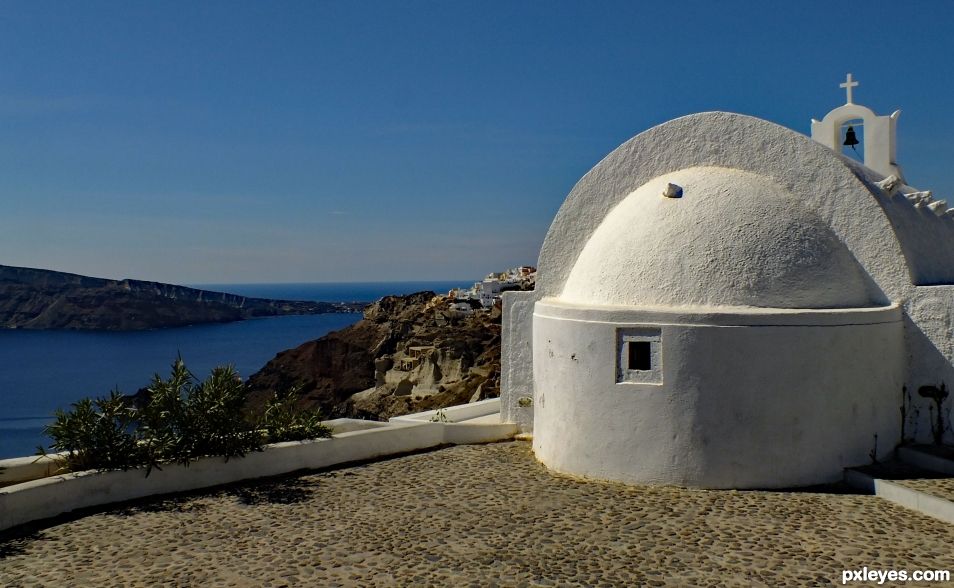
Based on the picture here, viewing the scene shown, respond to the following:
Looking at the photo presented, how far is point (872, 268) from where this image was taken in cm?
973

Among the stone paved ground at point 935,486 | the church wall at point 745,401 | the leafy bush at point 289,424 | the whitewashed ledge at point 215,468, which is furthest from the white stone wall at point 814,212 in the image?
the leafy bush at point 289,424

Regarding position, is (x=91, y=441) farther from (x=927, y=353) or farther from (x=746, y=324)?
(x=927, y=353)

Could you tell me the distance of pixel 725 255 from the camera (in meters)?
9.37

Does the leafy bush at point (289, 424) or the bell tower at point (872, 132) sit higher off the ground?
the bell tower at point (872, 132)

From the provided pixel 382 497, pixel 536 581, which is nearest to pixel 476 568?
pixel 536 581

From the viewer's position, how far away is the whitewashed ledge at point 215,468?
784 cm

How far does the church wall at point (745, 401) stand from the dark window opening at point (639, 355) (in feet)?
0.75

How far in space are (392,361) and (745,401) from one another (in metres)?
32.4

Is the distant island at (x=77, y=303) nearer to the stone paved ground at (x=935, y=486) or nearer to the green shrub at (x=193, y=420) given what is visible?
the green shrub at (x=193, y=420)

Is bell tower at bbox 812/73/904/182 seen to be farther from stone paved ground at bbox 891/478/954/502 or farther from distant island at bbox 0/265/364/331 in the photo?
distant island at bbox 0/265/364/331

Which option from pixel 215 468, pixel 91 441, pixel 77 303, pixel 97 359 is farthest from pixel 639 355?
pixel 77 303

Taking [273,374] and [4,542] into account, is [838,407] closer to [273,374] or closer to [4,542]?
[4,542]

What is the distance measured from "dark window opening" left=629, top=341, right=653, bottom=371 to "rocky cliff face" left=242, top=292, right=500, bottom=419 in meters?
14.1

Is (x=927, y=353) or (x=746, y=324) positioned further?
(x=927, y=353)
